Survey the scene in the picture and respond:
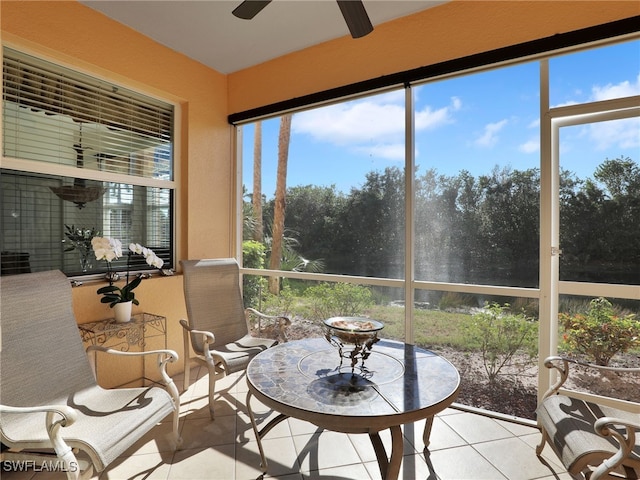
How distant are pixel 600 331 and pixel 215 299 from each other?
290 centimetres

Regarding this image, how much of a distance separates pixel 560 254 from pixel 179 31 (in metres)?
3.52

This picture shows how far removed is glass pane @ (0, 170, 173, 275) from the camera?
234 centimetres

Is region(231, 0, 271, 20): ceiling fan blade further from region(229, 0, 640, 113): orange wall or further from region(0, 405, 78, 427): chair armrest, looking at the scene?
region(0, 405, 78, 427): chair armrest

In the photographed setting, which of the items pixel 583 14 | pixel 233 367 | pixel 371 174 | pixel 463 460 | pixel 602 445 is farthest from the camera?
pixel 371 174

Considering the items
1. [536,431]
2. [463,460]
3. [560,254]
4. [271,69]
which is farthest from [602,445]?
[271,69]

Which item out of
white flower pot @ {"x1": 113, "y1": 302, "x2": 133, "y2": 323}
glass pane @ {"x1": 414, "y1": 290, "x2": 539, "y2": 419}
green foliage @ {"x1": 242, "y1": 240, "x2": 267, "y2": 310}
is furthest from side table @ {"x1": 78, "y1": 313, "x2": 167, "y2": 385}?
glass pane @ {"x1": 414, "y1": 290, "x2": 539, "y2": 419}

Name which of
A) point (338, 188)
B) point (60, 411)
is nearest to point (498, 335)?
point (338, 188)

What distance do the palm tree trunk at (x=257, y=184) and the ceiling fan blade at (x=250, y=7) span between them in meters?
1.95

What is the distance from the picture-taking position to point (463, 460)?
1985 millimetres

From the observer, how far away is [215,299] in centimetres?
302

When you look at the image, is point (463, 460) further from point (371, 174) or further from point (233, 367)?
point (371, 174)

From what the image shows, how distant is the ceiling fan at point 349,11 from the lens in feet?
5.48

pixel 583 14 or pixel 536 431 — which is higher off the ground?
pixel 583 14

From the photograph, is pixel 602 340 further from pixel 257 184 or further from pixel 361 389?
pixel 257 184
